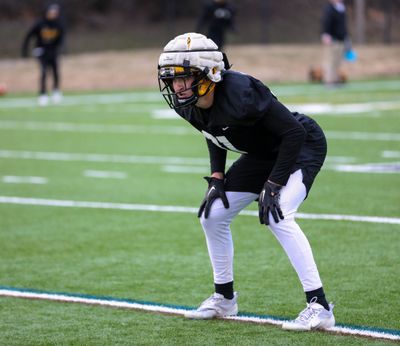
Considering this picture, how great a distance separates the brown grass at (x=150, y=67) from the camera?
97.9 ft

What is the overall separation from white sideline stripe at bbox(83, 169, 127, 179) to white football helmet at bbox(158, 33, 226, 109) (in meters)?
7.07

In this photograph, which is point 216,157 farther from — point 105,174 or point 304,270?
point 105,174

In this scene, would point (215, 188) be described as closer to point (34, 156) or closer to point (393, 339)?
point (393, 339)

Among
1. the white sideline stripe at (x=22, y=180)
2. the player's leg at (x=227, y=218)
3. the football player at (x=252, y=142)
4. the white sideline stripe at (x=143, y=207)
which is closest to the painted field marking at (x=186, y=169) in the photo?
the white sideline stripe at (x=22, y=180)

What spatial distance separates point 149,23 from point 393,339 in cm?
3684

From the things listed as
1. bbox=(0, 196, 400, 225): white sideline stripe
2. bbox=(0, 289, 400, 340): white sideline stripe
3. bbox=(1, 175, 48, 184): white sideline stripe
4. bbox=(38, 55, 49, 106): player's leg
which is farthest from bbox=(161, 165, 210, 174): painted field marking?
bbox=(38, 55, 49, 106): player's leg

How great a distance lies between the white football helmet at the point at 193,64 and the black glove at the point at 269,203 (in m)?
0.65

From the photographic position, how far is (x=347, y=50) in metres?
24.5

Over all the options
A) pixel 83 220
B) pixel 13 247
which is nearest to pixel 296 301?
pixel 13 247

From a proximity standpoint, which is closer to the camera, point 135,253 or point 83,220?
point 135,253

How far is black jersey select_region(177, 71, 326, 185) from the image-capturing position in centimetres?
561

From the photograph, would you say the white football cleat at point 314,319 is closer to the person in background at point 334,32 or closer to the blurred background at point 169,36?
the person in background at point 334,32

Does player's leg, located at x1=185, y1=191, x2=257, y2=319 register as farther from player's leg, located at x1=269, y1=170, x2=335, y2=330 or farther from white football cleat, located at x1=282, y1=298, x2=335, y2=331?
white football cleat, located at x1=282, y1=298, x2=335, y2=331

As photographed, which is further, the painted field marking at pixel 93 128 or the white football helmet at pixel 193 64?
the painted field marking at pixel 93 128
